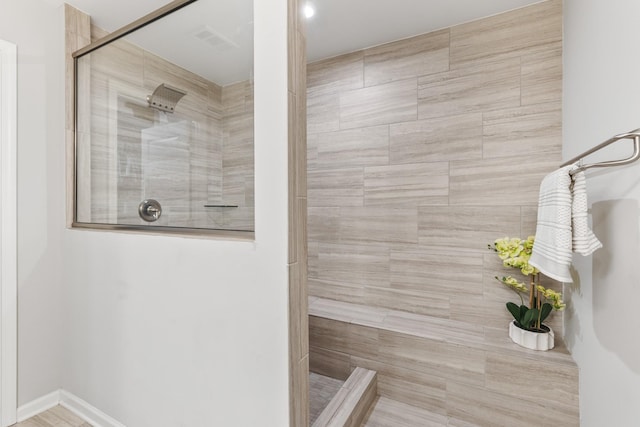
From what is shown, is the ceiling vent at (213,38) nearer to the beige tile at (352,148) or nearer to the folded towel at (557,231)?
the beige tile at (352,148)

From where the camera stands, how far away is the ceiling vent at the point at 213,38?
3.98 ft

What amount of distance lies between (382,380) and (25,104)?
8.37ft

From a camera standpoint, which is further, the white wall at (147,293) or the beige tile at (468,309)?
the beige tile at (468,309)

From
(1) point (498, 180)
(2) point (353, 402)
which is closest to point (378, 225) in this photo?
(1) point (498, 180)

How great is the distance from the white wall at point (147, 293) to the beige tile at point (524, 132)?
59.8 inches

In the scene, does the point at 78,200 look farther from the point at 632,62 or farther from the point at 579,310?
the point at 579,310

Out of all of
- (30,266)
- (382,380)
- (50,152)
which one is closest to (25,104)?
(50,152)

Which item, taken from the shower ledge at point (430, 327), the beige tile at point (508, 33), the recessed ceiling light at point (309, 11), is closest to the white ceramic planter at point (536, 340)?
the shower ledge at point (430, 327)

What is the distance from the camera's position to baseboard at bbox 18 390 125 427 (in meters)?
1.52

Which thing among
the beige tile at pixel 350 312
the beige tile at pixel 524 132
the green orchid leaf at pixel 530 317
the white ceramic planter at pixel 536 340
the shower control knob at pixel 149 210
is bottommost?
the beige tile at pixel 350 312

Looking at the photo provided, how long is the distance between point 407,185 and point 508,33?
1.10m

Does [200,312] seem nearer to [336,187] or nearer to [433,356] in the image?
[433,356]

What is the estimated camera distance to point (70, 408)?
5.48 ft

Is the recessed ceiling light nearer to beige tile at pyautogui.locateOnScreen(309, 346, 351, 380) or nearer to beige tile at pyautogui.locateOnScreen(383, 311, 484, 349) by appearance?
beige tile at pyautogui.locateOnScreen(383, 311, 484, 349)
